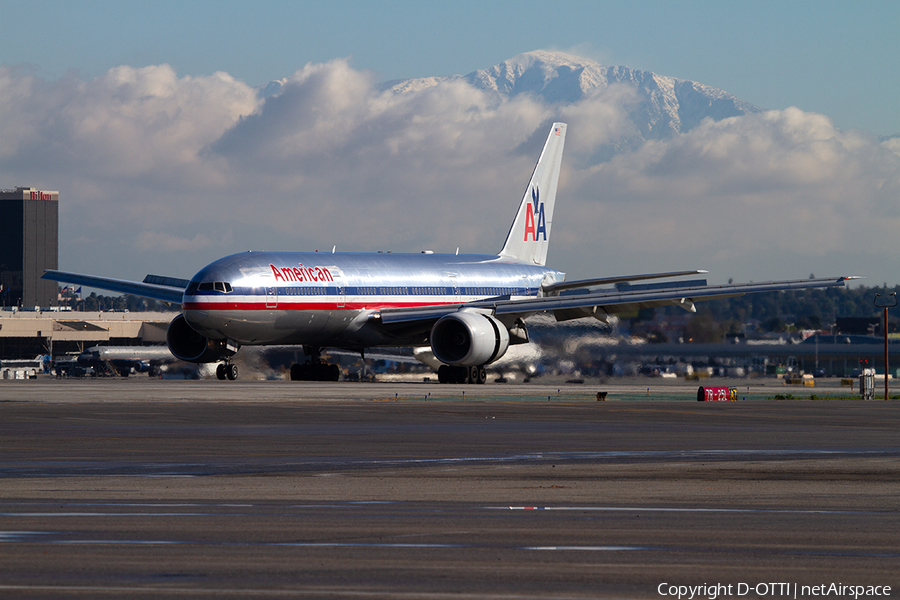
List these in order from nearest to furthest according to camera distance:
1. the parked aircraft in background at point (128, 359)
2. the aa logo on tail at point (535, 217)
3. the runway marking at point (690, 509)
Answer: the runway marking at point (690, 509)
the parked aircraft in background at point (128, 359)
the aa logo on tail at point (535, 217)

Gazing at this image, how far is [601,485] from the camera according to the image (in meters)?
14.0

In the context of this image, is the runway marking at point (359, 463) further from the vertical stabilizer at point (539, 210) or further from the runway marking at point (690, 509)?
the vertical stabilizer at point (539, 210)

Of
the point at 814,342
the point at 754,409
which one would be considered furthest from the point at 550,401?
the point at 814,342

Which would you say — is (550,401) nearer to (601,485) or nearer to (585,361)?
(585,361)

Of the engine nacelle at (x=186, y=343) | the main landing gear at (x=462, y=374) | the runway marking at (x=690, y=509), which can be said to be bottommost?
the runway marking at (x=690, y=509)

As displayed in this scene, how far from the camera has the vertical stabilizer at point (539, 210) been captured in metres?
57.1

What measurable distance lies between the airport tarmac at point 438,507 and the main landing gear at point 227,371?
20.8 m

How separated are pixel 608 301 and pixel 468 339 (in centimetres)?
574

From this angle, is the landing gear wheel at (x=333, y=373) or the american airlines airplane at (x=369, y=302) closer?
the american airlines airplane at (x=369, y=302)

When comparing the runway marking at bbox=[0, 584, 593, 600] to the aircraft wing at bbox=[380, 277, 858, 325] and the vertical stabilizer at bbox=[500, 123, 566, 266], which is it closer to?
the aircraft wing at bbox=[380, 277, 858, 325]

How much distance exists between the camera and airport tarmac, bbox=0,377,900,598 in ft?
27.0

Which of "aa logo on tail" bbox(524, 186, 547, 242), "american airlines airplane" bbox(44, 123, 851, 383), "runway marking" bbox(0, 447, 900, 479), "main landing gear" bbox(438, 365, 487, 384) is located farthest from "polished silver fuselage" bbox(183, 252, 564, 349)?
"runway marking" bbox(0, 447, 900, 479)

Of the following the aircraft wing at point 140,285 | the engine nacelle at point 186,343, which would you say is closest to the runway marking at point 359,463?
the engine nacelle at point 186,343

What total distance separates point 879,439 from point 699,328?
26884mm
